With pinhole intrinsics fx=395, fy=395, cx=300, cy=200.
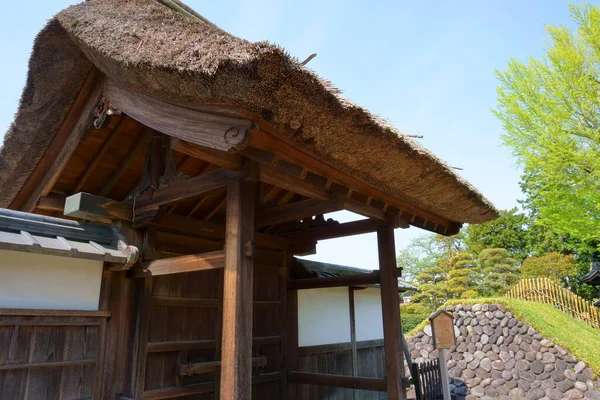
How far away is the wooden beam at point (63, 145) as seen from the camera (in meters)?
3.32

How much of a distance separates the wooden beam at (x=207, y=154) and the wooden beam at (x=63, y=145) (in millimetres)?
1143

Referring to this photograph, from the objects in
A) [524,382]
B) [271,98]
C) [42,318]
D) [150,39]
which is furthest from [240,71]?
[524,382]

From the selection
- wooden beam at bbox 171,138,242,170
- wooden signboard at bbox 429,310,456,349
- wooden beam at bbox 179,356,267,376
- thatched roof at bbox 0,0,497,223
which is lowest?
wooden beam at bbox 179,356,267,376

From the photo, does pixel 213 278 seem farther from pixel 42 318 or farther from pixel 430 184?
pixel 430 184

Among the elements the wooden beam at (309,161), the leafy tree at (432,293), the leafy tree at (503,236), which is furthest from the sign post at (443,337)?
the leafy tree at (503,236)

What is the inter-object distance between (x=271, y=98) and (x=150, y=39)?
2.94 feet

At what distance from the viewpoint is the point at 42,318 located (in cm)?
300

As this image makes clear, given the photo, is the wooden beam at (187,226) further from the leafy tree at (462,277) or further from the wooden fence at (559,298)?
the leafy tree at (462,277)

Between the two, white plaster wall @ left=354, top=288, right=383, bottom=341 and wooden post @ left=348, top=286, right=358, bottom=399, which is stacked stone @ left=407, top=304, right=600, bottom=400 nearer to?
white plaster wall @ left=354, top=288, right=383, bottom=341

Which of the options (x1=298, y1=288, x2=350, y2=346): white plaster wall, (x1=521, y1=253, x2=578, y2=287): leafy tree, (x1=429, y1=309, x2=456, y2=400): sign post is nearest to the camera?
(x1=429, y1=309, x2=456, y2=400): sign post

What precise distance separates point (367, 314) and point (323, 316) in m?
1.42

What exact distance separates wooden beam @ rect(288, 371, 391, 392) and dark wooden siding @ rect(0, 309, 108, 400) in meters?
2.39

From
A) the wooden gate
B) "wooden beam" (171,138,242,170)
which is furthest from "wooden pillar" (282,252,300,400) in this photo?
"wooden beam" (171,138,242,170)

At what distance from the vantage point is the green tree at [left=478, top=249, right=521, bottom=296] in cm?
1884
